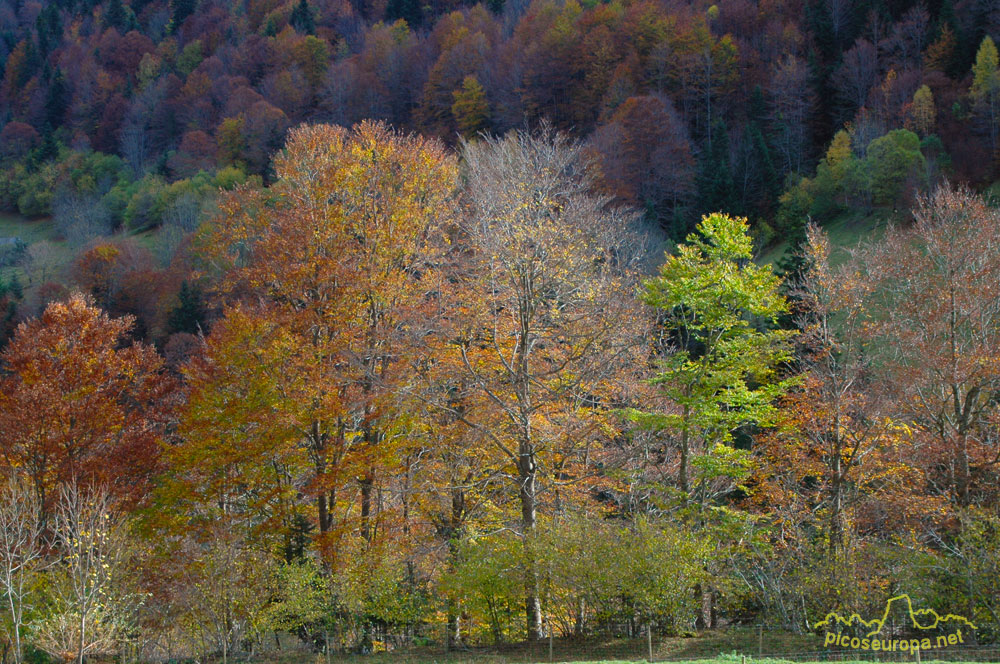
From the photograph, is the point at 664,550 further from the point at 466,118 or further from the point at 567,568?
the point at 466,118

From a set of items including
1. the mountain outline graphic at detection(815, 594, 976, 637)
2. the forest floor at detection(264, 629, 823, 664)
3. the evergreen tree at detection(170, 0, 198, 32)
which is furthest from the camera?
the evergreen tree at detection(170, 0, 198, 32)

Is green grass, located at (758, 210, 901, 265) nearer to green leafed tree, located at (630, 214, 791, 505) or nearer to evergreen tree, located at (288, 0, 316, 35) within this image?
green leafed tree, located at (630, 214, 791, 505)

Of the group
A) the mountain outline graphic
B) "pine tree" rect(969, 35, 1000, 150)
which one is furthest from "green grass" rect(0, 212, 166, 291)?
the mountain outline graphic

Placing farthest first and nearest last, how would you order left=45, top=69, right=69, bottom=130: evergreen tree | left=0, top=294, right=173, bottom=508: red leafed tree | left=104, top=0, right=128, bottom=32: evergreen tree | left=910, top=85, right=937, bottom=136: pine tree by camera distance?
left=104, top=0, right=128, bottom=32: evergreen tree, left=45, top=69, right=69, bottom=130: evergreen tree, left=910, top=85, right=937, bottom=136: pine tree, left=0, top=294, right=173, bottom=508: red leafed tree

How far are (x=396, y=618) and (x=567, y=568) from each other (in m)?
5.19

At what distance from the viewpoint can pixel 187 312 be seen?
6050 centimetres

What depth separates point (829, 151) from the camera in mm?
58406

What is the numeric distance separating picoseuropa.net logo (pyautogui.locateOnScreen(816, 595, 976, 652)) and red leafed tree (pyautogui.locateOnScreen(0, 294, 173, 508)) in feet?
65.7

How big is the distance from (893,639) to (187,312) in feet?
182

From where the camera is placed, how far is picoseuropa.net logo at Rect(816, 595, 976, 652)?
15.4m

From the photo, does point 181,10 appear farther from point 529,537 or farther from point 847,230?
point 529,537

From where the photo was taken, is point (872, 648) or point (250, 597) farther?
point (250, 597)

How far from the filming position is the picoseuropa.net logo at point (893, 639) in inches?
604

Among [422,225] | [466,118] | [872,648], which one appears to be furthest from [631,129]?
[872,648]
